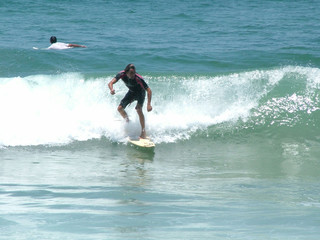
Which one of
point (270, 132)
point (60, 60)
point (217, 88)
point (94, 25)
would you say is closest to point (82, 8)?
point (94, 25)

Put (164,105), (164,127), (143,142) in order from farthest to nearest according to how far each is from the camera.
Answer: (164,105)
(164,127)
(143,142)

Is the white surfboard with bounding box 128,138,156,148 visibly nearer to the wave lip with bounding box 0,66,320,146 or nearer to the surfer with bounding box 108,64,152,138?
the surfer with bounding box 108,64,152,138

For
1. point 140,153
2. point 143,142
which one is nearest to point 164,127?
point 143,142

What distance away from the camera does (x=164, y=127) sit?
35.4 ft

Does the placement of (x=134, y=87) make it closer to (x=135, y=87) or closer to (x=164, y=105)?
(x=135, y=87)

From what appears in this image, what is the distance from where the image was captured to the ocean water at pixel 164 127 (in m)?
4.89

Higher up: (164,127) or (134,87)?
(134,87)

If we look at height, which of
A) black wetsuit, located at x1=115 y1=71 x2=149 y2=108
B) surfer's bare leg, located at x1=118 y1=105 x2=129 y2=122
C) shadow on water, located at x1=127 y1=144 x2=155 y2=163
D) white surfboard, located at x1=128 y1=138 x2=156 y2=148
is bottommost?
shadow on water, located at x1=127 y1=144 x2=155 y2=163

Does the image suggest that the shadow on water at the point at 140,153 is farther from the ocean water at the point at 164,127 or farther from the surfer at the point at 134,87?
the surfer at the point at 134,87

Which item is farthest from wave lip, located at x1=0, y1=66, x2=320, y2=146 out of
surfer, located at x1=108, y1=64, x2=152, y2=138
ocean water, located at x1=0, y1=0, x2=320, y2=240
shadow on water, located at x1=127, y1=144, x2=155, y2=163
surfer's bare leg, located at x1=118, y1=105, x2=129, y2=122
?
surfer, located at x1=108, y1=64, x2=152, y2=138

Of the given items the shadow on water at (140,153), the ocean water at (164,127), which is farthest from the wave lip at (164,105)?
the shadow on water at (140,153)

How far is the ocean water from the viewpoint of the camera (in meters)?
4.89

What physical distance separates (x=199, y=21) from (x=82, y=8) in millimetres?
5770

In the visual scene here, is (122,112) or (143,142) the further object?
(122,112)
